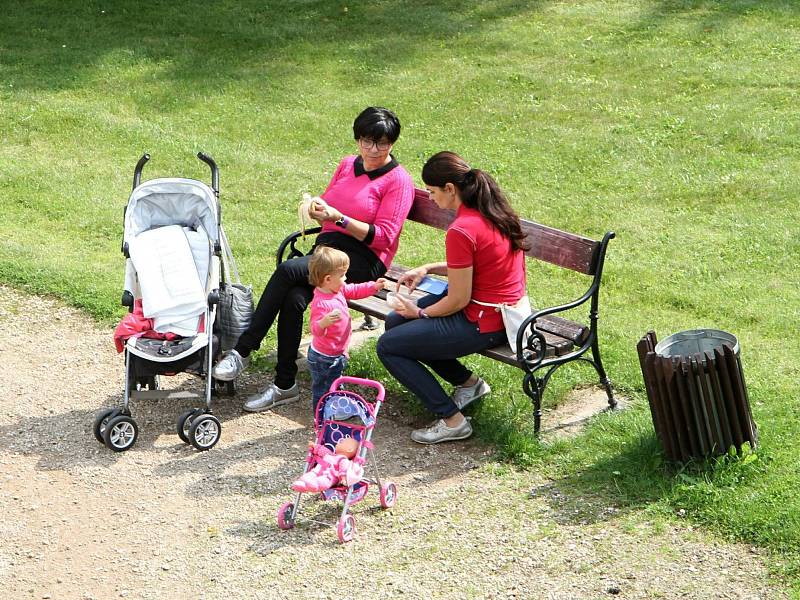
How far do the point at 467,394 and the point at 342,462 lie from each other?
4.38 feet

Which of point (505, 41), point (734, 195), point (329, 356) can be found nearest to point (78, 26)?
point (505, 41)

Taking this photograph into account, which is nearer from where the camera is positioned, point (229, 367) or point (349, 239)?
point (229, 367)

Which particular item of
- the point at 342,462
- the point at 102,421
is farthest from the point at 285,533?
the point at 102,421

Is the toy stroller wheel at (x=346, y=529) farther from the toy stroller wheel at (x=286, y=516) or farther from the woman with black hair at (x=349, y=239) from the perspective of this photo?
the woman with black hair at (x=349, y=239)

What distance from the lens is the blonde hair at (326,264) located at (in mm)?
5984

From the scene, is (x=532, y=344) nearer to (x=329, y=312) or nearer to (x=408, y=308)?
(x=408, y=308)

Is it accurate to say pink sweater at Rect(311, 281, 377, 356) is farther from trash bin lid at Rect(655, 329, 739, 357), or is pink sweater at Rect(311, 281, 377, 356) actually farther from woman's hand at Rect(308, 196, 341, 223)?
trash bin lid at Rect(655, 329, 739, 357)

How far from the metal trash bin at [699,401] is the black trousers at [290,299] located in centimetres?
192

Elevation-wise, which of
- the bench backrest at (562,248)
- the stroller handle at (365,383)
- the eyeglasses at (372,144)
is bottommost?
the stroller handle at (365,383)

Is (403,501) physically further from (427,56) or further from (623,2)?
(623,2)

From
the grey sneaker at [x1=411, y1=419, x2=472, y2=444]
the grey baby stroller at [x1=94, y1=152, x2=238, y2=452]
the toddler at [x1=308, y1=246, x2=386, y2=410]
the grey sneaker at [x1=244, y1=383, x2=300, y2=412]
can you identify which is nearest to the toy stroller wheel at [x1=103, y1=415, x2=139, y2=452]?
the grey baby stroller at [x1=94, y1=152, x2=238, y2=452]

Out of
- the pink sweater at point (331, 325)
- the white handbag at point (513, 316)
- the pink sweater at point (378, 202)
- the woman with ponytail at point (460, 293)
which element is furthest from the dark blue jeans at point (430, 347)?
the pink sweater at point (378, 202)

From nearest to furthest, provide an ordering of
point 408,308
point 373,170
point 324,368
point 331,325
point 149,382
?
point 331,325 → point 324,368 → point 408,308 → point 149,382 → point 373,170

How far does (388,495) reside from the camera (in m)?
5.62
